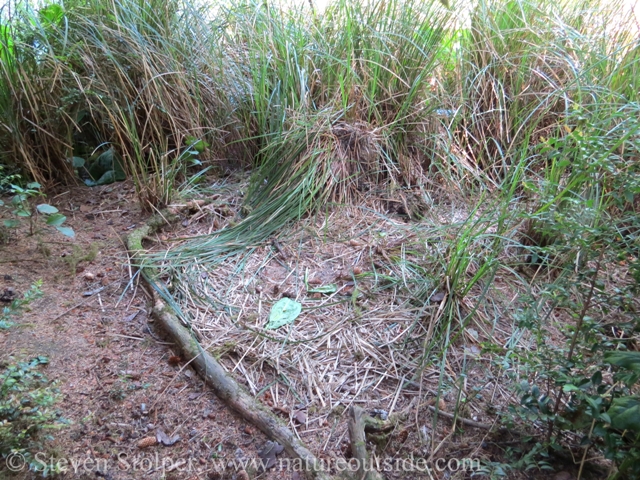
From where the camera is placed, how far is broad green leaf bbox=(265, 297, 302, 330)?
151 centimetres

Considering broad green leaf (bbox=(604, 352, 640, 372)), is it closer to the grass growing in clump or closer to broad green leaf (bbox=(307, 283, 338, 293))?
the grass growing in clump

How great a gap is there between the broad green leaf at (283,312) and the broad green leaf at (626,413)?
923 millimetres

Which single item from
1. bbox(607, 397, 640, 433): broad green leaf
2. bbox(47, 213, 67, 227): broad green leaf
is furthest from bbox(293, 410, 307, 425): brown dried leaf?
bbox(47, 213, 67, 227): broad green leaf

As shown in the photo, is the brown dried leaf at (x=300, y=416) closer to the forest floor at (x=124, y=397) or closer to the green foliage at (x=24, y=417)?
the forest floor at (x=124, y=397)

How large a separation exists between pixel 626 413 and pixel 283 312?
3.23 ft

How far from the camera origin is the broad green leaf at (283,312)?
151 cm

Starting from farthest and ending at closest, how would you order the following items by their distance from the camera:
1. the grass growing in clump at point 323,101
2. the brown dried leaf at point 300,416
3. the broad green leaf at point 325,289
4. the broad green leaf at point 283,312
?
1. the grass growing in clump at point 323,101
2. the broad green leaf at point 325,289
3. the broad green leaf at point 283,312
4. the brown dried leaf at point 300,416

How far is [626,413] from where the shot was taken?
2.66ft

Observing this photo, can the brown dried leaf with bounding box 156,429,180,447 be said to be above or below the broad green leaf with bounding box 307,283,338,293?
below

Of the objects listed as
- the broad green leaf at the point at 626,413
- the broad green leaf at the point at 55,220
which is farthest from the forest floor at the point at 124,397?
the broad green leaf at the point at 626,413

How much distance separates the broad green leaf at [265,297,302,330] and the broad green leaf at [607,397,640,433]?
0.92m

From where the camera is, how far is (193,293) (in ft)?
5.29

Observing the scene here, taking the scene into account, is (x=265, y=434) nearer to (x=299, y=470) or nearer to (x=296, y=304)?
(x=299, y=470)

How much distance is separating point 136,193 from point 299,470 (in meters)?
1.41
